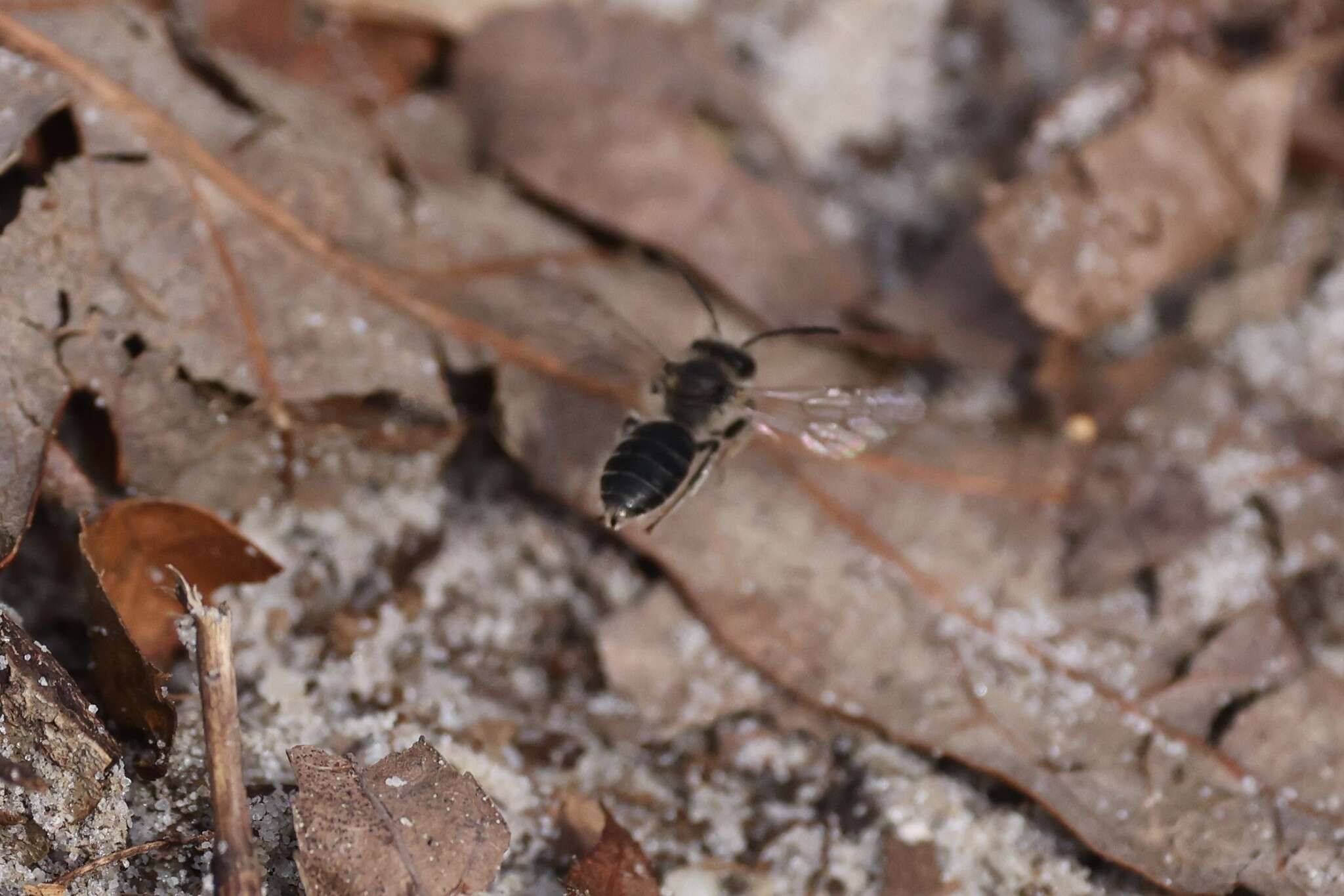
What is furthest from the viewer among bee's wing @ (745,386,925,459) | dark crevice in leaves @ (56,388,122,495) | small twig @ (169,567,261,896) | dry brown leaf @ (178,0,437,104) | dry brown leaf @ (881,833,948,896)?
dry brown leaf @ (178,0,437,104)

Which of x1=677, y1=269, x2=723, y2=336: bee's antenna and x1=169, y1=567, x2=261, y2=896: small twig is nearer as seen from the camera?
x1=169, y1=567, x2=261, y2=896: small twig

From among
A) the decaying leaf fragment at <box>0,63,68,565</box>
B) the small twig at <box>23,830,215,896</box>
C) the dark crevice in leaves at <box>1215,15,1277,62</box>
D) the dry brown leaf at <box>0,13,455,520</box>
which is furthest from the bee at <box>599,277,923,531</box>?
the dark crevice in leaves at <box>1215,15,1277,62</box>

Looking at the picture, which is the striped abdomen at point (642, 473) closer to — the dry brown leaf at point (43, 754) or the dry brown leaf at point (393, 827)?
the dry brown leaf at point (393, 827)

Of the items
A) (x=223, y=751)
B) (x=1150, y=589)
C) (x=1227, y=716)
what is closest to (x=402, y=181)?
(x=223, y=751)

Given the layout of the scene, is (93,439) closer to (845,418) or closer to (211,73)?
(211,73)

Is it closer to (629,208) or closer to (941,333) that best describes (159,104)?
(629,208)

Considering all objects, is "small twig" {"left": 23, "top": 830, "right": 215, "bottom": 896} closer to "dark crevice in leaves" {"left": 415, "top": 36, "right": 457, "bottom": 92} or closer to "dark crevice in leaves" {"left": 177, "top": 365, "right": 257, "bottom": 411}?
"dark crevice in leaves" {"left": 177, "top": 365, "right": 257, "bottom": 411}

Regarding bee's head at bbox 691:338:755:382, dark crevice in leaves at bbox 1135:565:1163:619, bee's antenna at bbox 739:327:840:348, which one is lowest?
bee's head at bbox 691:338:755:382
